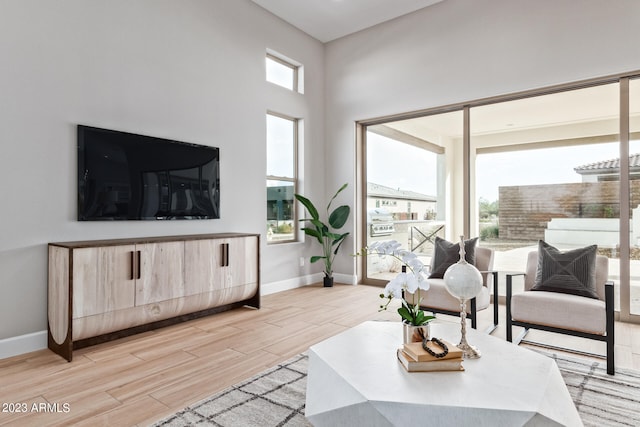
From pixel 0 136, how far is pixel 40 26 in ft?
3.09

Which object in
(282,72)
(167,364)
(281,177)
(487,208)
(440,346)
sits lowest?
(167,364)

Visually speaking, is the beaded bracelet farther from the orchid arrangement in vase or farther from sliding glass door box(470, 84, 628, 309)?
sliding glass door box(470, 84, 628, 309)

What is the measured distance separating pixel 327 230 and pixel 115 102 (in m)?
3.13

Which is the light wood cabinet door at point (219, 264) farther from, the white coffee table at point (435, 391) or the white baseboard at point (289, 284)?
the white coffee table at point (435, 391)

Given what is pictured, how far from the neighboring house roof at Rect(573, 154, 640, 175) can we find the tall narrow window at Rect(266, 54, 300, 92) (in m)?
3.75

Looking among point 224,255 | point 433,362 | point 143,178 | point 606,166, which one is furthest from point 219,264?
point 606,166

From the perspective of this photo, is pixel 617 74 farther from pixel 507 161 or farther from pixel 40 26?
pixel 40 26

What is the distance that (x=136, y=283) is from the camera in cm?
312

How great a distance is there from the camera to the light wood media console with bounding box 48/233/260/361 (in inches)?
110

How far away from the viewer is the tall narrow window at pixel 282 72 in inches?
205

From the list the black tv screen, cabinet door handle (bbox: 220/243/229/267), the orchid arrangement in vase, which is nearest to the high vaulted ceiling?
the black tv screen

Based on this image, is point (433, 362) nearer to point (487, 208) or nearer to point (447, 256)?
point (447, 256)

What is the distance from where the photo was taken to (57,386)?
2318 mm

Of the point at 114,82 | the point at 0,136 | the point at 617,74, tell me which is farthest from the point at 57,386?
the point at 617,74
